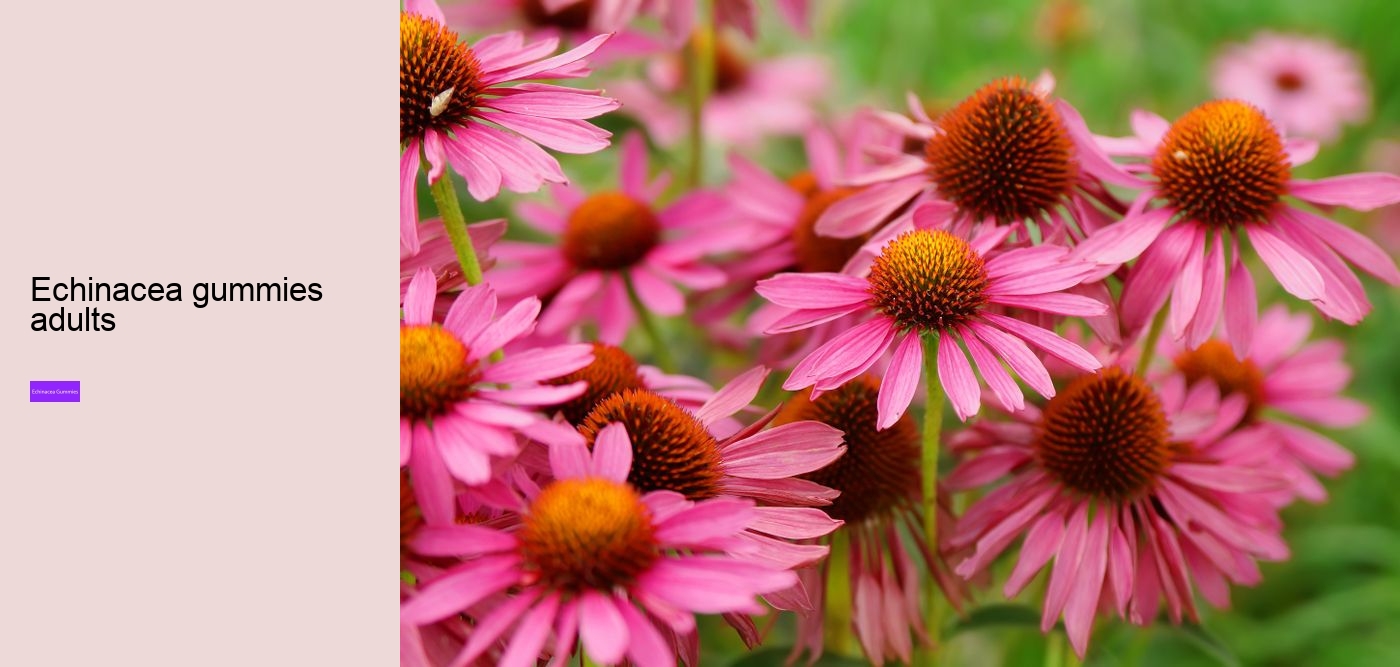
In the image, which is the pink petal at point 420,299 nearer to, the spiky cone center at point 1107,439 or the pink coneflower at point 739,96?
the spiky cone center at point 1107,439

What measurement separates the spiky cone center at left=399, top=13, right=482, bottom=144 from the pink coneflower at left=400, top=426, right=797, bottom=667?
11.6 inches

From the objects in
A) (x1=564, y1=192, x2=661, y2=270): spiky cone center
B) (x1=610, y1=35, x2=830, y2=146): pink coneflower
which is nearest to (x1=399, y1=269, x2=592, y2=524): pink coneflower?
(x1=564, y1=192, x2=661, y2=270): spiky cone center

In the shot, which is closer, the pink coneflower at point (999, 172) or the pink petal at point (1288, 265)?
the pink petal at point (1288, 265)

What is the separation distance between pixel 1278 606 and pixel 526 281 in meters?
1.24

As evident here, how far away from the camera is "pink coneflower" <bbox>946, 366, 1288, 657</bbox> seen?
0.93 metres

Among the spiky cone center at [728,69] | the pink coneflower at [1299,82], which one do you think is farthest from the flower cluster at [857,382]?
the pink coneflower at [1299,82]

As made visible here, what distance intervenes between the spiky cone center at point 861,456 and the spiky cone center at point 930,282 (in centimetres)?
12

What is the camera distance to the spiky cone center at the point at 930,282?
2.78 ft

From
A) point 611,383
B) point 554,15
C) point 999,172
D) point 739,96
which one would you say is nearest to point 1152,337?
point 999,172

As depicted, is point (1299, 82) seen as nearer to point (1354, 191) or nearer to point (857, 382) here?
point (1354, 191)

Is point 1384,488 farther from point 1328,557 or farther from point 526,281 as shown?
point 526,281
